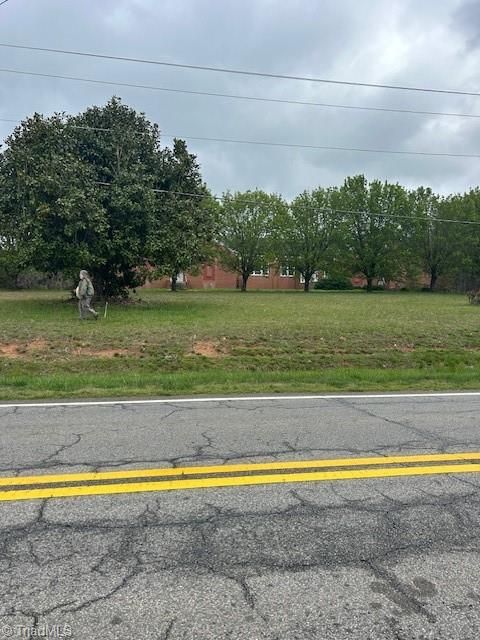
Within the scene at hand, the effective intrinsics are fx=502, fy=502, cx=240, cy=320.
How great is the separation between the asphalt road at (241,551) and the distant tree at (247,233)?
168 ft

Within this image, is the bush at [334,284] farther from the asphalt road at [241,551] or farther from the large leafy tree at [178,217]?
the asphalt road at [241,551]

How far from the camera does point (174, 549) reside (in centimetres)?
317

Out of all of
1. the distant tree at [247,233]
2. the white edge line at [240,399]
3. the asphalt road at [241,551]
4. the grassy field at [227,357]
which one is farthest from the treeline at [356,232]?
the asphalt road at [241,551]

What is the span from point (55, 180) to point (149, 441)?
57.0 feet

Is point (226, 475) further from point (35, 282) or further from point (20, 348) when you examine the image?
point (35, 282)

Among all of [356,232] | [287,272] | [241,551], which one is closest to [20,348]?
[241,551]

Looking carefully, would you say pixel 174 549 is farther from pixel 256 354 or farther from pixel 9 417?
pixel 256 354

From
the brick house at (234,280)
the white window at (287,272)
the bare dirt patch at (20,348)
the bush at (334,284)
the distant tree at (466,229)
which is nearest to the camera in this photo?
the bare dirt patch at (20,348)

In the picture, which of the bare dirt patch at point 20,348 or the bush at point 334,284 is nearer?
the bare dirt patch at point 20,348

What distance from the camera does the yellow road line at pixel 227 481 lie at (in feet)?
13.1

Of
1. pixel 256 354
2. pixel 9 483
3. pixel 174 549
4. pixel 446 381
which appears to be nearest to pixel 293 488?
pixel 174 549

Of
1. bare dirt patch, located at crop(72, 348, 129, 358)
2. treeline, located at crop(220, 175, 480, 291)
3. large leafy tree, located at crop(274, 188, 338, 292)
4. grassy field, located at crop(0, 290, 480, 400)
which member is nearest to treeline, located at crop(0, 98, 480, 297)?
grassy field, located at crop(0, 290, 480, 400)

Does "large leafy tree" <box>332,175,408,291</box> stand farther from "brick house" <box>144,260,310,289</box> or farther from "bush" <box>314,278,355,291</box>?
"brick house" <box>144,260,310,289</box>

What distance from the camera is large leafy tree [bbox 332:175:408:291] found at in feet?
186
